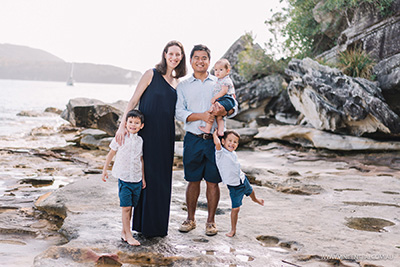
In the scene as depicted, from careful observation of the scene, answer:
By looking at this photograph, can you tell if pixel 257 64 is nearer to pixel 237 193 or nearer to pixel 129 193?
pixel 237 193

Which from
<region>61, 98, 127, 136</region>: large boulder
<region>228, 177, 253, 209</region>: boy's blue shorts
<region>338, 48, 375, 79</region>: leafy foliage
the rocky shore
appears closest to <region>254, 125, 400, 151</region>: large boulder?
the rocky shore

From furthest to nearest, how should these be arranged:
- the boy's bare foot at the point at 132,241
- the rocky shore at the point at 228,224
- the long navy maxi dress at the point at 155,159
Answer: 1. the long navy maxi dress at the point at 155,159
2. the boy's bare foot at the point at 132,241
3. the rocky shore at the point at 228,224

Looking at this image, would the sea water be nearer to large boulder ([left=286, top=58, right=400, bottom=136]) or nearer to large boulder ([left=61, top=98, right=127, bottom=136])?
large boulder ([left=61, top=98, right=127, bottom=136])

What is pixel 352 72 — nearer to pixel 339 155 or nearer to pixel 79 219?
pixel 339 155

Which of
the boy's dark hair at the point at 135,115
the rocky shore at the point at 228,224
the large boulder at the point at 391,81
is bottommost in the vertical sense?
the rocky shore at the point at 228,224

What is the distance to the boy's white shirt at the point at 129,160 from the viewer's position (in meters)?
3.52

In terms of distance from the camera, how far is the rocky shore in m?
3.21

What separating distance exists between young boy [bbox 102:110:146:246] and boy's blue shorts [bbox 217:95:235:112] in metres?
0.81

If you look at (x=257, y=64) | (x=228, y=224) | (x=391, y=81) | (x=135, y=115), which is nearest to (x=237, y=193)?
(x=228, y=224)

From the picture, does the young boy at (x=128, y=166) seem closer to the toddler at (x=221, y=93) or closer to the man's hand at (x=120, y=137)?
the man's hand at (x=120, y=137)

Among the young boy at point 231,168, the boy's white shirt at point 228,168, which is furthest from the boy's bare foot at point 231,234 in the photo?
the boy's white shirt at point 228,168

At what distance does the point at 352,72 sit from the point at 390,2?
2.38 metres

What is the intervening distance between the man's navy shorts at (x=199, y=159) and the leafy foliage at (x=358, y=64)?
869 centimetres

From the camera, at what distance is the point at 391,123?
30.4 feet
